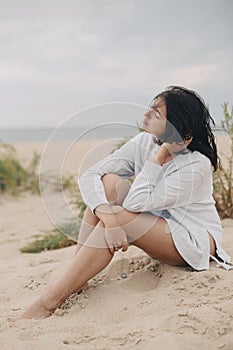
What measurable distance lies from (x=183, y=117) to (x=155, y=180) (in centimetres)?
30

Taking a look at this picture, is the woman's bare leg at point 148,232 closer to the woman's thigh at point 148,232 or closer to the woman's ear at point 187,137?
the woman's thigh at point 148,232

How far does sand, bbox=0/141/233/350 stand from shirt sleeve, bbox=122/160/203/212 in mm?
304

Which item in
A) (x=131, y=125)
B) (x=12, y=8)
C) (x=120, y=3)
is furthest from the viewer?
(x=12, y=8)

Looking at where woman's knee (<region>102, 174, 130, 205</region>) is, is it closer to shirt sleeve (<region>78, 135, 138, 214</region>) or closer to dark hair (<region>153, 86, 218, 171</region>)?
shirt sleeve (<region>78, 135, 138, 214</region>)

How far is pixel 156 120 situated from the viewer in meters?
2.28

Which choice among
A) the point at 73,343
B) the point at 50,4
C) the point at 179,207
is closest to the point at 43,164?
the point at 179,207

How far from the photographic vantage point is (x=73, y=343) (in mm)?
1838

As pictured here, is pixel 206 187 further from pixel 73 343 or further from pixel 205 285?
pixel 73 343

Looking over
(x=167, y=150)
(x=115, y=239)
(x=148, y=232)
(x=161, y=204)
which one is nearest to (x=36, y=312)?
(x=115, y=239)

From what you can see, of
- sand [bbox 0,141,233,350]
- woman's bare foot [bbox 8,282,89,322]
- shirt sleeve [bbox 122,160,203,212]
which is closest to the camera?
sand [bbox 0,141,233,350]

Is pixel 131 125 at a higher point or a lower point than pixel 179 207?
higher

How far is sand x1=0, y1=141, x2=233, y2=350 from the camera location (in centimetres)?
178

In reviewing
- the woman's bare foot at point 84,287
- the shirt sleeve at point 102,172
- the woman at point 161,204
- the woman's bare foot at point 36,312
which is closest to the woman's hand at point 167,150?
the woman at point 161,204

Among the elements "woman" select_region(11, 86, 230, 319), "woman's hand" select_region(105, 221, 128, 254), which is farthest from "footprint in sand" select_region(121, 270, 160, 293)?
"woman's hand" select_region(105, 221, 128, 254)
